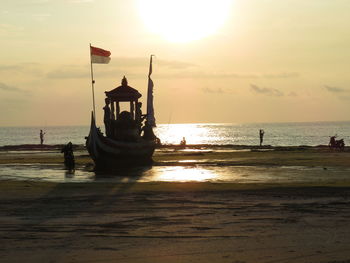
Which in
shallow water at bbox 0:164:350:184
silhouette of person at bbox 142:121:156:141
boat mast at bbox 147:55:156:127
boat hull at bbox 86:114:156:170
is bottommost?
shallow water at bbox 0:164:350:184

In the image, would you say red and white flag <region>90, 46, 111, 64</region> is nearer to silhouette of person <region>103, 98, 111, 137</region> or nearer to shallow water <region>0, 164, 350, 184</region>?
silhouette of person <region>103, 98, 111, 137</region>

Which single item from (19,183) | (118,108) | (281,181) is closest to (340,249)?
(281,181)

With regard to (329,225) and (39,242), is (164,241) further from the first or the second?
(329,225)

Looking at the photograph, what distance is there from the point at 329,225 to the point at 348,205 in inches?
141

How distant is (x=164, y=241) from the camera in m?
11.7

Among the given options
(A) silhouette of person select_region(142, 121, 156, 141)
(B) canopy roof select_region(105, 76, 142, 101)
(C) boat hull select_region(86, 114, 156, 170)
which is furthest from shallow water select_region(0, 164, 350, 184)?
(A) silhouette of person select_region(142, 121, 156, 141)

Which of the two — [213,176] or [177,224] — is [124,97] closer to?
[213,176]

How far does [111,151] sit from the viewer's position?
113ft

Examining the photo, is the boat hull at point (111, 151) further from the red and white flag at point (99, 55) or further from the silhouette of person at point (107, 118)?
the red and white flag at point (99, 55)

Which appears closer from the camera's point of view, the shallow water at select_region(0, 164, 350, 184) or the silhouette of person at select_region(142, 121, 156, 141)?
the shallow water at select_region(0, 164, 350, 184)

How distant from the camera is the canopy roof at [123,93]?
3725 cm

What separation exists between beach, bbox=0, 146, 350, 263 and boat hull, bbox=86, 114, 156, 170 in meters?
11.6

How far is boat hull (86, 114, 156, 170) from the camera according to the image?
33.9 metres

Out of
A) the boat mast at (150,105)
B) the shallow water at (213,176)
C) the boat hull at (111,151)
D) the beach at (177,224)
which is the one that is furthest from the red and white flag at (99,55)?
the beach at (177,224)
